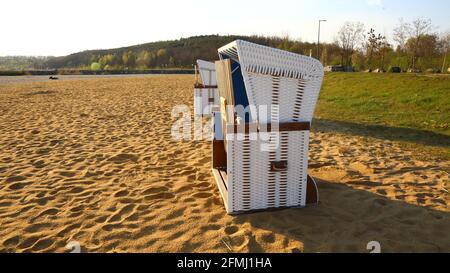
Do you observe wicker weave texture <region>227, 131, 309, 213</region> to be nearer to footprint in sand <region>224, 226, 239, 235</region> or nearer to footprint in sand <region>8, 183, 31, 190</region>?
footprint in sand <region>224, 226, 239, 235</region>

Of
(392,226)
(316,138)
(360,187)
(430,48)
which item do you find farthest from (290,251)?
(430,48)

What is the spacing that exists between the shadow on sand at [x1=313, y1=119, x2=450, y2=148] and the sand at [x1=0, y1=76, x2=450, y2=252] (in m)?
0.73

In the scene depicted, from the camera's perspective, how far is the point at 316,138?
6.52 m

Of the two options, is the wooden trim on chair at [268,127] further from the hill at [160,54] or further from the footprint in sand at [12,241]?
the hill at [160,54]

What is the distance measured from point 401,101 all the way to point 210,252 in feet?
34.5

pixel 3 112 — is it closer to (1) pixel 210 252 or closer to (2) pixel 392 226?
(1) pixel 210 252

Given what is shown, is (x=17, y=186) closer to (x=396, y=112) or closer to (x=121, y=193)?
(x=121, y=193)

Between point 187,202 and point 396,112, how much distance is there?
825 centimetres

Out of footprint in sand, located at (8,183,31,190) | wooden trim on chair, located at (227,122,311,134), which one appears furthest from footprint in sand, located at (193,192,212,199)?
footprint in sand, located at (8,183,31,190)

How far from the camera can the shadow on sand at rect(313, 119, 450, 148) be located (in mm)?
6422

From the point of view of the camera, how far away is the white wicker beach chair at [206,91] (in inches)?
341

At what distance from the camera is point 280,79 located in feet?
9.61

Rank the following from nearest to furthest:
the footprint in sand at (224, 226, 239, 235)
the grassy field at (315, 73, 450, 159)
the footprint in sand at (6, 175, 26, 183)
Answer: the footprint in sand at (224, 226, 239, 235) < the footprint in sand at (6, 175, 26, 183) < the grassy field at (315, 73, 450, 159)
